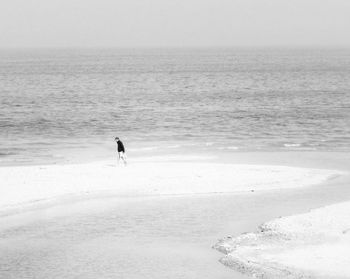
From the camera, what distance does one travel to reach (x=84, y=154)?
1812 inches

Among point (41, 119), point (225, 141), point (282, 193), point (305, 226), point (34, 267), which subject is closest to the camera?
point (34, 267)

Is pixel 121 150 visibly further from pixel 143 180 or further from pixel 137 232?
pixel 137 232

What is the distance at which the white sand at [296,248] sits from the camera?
20.5 m

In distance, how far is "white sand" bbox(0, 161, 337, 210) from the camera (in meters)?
31.3

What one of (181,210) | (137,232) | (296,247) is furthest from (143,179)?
(296,247)

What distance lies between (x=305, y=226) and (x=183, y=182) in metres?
10.1

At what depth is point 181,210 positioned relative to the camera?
1153 inches

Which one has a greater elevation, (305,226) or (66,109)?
(305,226)

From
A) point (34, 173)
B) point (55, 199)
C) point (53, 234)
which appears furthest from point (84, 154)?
point (53, 234)

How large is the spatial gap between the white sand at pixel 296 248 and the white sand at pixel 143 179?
7.86 m

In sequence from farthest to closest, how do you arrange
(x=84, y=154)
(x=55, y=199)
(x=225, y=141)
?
(x=225, y=141)
(x=84, y=154)
(x=55, y=199)

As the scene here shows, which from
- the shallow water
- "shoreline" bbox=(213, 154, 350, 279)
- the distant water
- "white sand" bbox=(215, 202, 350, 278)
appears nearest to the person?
the distant water

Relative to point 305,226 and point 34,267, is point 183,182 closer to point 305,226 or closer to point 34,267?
point 305,226

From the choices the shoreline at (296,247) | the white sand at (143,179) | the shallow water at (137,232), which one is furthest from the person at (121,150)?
the shoreline at (296,247)
